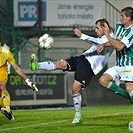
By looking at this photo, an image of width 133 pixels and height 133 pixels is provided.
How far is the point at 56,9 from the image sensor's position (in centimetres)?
2781

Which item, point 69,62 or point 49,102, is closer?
point 69,62

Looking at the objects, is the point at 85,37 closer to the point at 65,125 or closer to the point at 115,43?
the point at 115,43

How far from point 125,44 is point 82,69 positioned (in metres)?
1.91

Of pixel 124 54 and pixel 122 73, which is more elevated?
pixel 124 54

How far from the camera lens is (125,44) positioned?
34.0 feet

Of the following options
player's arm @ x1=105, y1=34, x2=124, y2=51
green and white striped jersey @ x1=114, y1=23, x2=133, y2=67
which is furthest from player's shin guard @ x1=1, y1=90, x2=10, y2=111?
player's arm @ x1=105, y1=34, x2=124, y2=51

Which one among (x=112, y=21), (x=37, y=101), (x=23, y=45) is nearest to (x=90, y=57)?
(x=37, y=101)

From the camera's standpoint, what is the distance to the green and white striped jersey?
10406mm

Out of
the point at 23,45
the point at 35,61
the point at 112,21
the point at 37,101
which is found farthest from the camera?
the point at 112,21

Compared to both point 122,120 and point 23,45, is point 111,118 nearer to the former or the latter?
point 122,120

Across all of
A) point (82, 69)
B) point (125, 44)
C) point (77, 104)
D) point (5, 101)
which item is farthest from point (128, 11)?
point (5, 101)

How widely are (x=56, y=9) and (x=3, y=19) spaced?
8.46 feet

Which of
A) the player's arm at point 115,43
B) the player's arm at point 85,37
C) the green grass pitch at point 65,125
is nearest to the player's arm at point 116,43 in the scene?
the player's arm at point 115,43

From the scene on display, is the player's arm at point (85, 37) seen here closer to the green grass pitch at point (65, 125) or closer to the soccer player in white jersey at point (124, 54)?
the soccer player in white jersey at point (124, 54)
